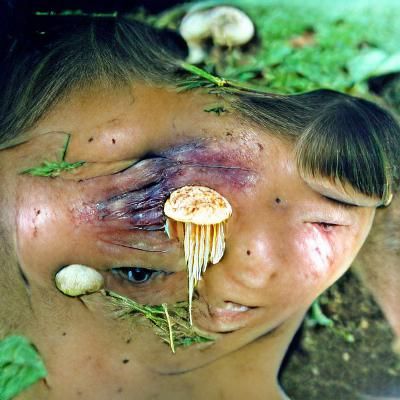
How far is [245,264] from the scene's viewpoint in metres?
2.03

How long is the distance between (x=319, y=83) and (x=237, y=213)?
467 mm

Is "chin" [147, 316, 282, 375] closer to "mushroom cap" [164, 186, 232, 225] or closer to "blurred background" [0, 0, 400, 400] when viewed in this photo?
"blurred background" [0, 0, 400, 400]

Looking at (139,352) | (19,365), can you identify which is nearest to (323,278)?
(139,352)

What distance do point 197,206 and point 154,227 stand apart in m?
0.19

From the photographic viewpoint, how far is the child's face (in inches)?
79.9

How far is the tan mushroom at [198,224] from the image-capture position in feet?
6.32

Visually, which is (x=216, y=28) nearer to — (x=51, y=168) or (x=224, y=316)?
(x=51, y=168)

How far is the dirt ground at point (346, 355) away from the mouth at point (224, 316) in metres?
0.19

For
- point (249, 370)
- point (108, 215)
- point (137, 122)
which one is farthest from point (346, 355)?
point (137, 122)

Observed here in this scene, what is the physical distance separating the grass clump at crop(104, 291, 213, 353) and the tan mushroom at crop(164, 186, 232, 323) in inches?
1.7

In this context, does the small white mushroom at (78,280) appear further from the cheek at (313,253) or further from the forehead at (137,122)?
the cheek at (313,253)

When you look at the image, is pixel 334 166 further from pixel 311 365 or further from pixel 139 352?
pixel 139 352

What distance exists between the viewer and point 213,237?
6.51 feet

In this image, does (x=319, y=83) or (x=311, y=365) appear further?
(x=311, y=365)
